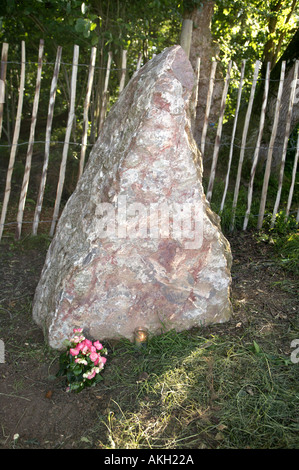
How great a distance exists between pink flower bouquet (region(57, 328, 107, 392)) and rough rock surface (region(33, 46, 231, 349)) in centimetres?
25

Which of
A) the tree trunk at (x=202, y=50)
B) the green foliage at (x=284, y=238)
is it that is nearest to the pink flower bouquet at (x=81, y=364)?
the green foliage at (x=284, y=238)

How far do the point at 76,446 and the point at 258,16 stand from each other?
7.20 meters

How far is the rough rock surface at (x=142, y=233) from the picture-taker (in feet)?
8.45

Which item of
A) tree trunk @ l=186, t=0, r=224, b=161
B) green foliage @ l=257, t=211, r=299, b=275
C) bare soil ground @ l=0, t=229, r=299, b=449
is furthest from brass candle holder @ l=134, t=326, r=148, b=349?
tree trunk @ l=186, t=0, r=224, b=161

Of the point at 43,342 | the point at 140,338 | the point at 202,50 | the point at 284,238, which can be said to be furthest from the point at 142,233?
the point at 202,50

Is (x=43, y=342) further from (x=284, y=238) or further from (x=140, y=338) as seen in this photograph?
(x=284, y=238)

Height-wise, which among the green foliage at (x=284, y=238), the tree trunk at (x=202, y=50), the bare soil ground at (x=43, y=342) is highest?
the tree trunk at (x=202, y=50)

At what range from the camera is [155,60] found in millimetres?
2721

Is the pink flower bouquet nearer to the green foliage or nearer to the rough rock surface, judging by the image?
the rough rock surface

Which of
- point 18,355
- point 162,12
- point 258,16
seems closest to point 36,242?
point 18,355

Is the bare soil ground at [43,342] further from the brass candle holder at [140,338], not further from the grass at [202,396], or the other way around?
the brass candle holder at [140,338]

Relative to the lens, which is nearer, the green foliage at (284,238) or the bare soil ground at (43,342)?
the bare soil ground at (43,342)

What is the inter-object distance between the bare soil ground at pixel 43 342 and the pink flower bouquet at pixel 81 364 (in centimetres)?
6

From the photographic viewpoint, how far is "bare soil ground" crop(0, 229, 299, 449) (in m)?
2.18
